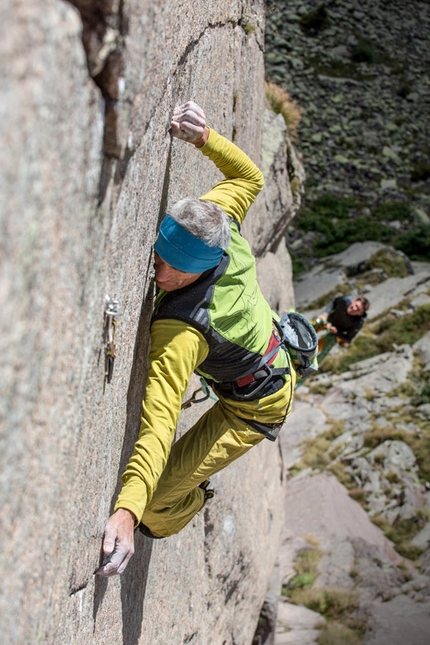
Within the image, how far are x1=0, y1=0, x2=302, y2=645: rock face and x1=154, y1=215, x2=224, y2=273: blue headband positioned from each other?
4.0 inches

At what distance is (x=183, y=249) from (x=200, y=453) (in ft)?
4.11

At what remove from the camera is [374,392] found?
43.4 ft

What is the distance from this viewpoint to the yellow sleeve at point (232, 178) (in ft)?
10.7

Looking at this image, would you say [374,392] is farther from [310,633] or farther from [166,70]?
[166,70]

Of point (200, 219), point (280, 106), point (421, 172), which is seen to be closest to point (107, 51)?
point (200, 219)

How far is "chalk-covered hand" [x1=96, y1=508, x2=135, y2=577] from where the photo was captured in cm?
244

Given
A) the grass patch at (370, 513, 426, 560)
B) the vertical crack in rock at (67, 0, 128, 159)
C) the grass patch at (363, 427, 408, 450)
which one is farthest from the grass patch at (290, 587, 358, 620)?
the vertical crack in rock at (67, 0, 128, 159)

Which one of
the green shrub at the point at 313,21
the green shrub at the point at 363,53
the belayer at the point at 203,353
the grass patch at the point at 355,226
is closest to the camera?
the belayer at the point at 203,353

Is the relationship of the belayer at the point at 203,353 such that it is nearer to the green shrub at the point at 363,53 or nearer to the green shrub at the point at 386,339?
the green shrub at the point at 386,339

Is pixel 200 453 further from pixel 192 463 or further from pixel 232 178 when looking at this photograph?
pixel 232 178

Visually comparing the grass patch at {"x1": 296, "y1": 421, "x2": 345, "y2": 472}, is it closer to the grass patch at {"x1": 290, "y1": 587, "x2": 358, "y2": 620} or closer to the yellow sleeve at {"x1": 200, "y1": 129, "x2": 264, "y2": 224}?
the grass patch at {"x1": 290, "y1": 587, "x2": 358, "y2": 620}

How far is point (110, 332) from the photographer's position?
90.0 inches

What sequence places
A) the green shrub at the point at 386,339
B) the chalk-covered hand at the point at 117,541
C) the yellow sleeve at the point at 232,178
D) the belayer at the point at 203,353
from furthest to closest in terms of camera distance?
the green shrub at the point at 386,339 → the yellow sleeve at the point at 232,178 → the belayer at the point at 203,353 → the chalk-covered hand at the point at 117,541

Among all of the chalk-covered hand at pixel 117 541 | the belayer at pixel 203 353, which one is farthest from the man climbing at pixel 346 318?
the chalk-covered hand at pixel 117 541
